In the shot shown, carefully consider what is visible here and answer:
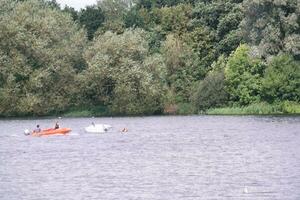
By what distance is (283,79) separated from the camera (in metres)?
101

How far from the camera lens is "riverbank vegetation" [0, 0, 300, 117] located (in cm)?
10100

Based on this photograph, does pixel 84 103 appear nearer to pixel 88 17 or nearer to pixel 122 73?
pixel 122 73

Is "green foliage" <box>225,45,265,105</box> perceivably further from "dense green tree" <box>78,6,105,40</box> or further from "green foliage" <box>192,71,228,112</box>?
"dense green tree" <box>78,6,105,40</box>

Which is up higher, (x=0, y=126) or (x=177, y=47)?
(x=177, y=47)

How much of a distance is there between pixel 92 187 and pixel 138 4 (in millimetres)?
94960

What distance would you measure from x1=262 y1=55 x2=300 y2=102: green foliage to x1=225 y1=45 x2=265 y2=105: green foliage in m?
2.14

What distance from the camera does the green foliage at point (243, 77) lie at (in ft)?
341

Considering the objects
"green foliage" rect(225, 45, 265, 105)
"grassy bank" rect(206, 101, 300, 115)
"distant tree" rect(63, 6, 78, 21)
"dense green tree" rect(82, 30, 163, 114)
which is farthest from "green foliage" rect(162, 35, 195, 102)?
"distant tree" rect(63, 6, 78, 21)

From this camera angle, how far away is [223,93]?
10525cm

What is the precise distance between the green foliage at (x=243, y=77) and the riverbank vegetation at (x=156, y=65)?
125 mm

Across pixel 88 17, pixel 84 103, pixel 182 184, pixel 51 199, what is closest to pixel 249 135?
pixel 182 184

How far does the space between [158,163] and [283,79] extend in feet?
167

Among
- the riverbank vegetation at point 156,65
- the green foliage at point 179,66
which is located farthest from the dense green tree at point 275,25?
the green foliage at point 179,66

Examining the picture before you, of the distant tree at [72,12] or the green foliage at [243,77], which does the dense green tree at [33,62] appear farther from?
the green foliage at [243,77]
